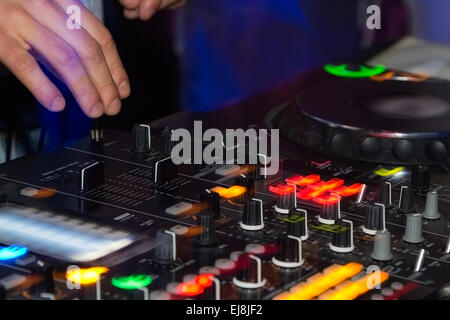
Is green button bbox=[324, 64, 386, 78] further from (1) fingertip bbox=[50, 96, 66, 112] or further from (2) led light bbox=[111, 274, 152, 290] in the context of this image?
(2) led light bbox=[111, 274, 152, 290]

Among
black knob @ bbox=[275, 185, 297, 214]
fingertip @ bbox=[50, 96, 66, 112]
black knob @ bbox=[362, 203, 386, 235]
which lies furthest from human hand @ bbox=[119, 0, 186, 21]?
black knob @ bbox=[362, 203, 386, 235]

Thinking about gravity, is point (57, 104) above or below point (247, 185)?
above

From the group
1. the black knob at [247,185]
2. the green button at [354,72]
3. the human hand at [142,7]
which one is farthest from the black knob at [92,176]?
the green button at [354,72]

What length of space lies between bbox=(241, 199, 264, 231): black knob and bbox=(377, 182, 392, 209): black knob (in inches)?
8.7

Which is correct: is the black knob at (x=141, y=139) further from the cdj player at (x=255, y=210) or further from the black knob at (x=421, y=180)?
the black knob at (x=421, y=180)

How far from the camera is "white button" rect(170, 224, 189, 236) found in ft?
5.04

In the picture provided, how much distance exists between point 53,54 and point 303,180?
17.9 inches

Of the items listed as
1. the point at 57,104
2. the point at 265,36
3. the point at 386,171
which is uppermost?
the point at 57,104

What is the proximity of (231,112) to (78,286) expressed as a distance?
89 centimetres

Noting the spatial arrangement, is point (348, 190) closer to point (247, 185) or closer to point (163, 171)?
point (247, 185)

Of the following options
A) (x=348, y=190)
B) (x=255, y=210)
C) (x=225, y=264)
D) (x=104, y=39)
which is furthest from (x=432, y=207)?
(x=104, y=39)

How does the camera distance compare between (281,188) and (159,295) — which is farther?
(281,188)

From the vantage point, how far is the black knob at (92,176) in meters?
1.72

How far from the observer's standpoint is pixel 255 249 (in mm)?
1482
